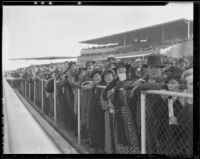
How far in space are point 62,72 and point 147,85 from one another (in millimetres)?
1546

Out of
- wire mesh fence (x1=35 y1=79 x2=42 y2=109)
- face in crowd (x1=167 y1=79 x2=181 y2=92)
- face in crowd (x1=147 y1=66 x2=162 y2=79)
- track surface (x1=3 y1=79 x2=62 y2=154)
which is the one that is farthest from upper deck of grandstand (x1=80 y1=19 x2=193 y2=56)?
wire mesh fence (x1=35 y1=79 x2=42 y2=109)

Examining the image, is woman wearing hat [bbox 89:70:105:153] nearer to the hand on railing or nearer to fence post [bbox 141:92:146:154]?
the hand on railing

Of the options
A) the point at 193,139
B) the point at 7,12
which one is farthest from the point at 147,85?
the point at 7,12

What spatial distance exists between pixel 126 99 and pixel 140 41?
64cm

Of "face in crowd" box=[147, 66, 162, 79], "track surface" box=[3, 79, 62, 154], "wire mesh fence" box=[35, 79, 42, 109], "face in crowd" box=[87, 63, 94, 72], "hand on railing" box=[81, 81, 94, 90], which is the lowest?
"track surface" box=[3, 79, 62, 154]

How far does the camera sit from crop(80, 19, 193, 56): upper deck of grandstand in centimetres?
281

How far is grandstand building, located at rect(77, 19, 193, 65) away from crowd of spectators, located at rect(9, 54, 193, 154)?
0.10m

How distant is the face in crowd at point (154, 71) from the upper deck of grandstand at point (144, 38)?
1.06 feet

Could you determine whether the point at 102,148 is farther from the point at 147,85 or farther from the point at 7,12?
the point at 7,12

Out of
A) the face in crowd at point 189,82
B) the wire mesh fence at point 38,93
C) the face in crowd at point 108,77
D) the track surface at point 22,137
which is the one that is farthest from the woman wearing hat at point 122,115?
the wire mesh fence at point 38,93

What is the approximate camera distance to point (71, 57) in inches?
129

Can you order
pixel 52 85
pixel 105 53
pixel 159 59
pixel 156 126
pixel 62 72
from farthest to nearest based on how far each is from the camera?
pixel 52 85 → pixel 62 72 → pixel 105 53 → pixel 159 59 → pixel 156 126

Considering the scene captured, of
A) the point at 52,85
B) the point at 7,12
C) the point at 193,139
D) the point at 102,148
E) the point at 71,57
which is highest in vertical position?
the point at 7,12

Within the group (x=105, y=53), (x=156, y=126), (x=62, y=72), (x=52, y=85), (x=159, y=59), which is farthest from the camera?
(x=52, y=85)
